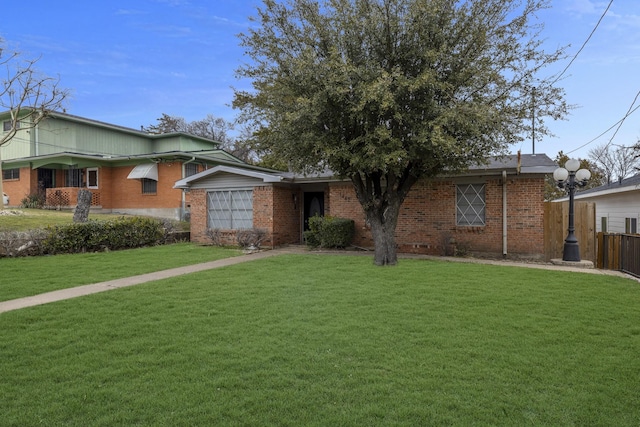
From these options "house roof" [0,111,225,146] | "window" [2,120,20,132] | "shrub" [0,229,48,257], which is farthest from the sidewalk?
"window" [2,120,20,132]

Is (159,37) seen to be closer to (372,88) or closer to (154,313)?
(372,88)

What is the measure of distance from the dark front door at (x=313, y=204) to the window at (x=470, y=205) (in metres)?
5.24

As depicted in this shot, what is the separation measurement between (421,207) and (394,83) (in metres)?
5.41

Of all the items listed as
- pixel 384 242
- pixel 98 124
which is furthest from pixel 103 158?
pixel 384 242

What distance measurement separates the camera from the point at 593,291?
732cm

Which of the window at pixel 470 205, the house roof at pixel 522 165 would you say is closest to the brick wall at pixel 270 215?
the window at pixel 470 205

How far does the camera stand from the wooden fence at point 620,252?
31.9 feet

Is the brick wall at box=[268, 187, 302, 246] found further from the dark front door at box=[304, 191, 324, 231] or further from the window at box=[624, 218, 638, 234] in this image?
the window at box=[624, 218, 638, 234]

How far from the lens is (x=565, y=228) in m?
11.7

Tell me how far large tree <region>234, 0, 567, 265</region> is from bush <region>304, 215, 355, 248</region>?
3.03 m

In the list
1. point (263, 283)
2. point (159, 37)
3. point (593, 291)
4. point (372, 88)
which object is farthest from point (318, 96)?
point (159, 37)

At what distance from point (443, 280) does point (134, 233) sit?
1110cm

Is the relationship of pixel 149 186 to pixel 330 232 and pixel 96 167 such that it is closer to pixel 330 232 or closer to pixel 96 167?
pixel 96 167

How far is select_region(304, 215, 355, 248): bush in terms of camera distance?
13703 millimetres
